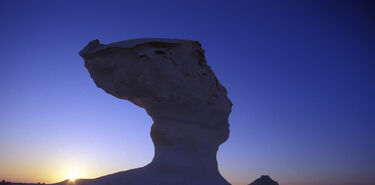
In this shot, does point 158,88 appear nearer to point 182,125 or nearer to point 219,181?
point 182,125

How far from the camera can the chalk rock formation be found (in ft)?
31.4

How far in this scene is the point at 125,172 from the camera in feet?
30.5

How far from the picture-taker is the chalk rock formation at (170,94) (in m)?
9.59

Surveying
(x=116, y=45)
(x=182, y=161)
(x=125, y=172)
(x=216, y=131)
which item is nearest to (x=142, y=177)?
(x=125, y=172)

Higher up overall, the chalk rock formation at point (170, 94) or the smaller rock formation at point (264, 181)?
the chalk rock formation at point (170, 94)

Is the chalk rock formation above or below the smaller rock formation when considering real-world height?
above

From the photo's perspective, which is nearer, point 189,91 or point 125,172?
point 125,172

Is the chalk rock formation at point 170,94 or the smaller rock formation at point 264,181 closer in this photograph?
the chalk rock formation at point 170,94

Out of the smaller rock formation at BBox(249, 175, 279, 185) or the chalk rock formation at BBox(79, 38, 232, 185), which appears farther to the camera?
the smaller rock formation at BBox(249, 175, 279, 185)

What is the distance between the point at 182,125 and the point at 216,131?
176 centimetres

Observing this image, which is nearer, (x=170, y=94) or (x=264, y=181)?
(x=170, y=94)

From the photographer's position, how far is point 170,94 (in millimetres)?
9883

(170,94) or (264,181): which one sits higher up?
(170,94)

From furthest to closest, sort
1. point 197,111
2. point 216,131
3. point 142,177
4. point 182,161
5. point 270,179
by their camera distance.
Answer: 1. point 270,179
2. point 216,131
3. point 197,111
4. point 182,161
5. point 142,177
